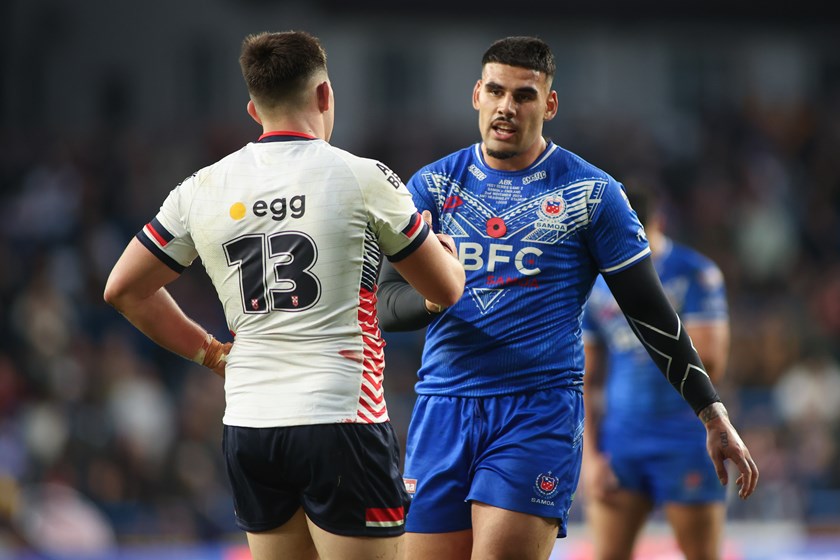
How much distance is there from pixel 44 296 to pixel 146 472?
2522 millimetres

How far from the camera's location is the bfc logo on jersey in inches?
174

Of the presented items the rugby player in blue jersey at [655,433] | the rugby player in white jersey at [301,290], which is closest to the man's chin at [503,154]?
the rugby player in white jersey at [301,290]

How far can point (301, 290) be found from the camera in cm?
356

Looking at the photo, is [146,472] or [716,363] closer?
[716,363]

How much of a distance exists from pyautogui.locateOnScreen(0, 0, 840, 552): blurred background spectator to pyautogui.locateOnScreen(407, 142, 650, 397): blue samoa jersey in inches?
266

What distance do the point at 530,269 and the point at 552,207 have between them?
0.84 feet

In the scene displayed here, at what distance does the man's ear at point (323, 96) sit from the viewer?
Result: 147 inches

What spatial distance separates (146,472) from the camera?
36.4ft

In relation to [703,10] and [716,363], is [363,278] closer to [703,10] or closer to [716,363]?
[716,363]

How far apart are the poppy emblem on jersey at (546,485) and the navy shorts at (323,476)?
86 centimetres

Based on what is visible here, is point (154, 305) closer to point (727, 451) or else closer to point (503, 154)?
point (503, 154)

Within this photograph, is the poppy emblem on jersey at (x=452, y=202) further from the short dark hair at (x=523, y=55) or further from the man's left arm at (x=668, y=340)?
the man's left arm at (x=668, y=340)

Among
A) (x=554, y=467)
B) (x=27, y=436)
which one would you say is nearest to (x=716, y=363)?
(x=554, y=467)

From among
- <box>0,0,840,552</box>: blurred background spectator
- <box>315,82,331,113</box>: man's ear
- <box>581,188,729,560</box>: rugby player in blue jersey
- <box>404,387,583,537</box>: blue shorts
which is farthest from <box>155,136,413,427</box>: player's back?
<box>0,0,840,552</box>: blurred background spectator
